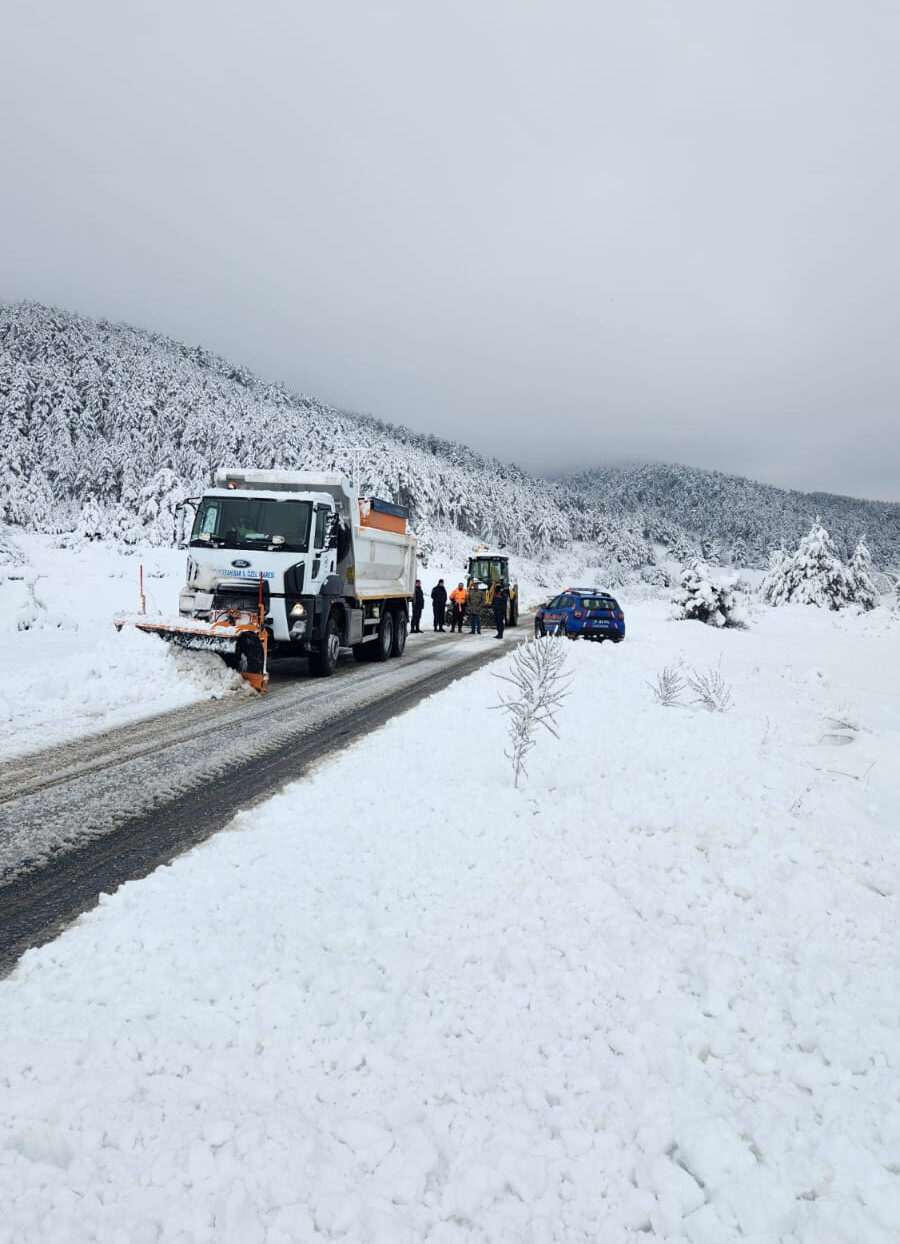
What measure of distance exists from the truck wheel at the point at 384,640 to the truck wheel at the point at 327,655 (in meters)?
2.44

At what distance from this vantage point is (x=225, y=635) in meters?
10.6

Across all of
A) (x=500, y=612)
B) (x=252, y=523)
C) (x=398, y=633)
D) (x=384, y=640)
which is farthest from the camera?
(x=500, y=612)

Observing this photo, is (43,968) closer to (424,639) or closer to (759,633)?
(424,639)

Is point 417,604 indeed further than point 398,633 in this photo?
Yes

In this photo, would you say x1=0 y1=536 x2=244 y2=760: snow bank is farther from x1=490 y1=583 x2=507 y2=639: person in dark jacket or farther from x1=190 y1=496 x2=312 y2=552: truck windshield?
x1=490 y1=583 x2=507 y2=639: person in dark jacket

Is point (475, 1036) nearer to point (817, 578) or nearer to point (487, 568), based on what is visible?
point (487, 568)

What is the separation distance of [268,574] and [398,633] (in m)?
5.41

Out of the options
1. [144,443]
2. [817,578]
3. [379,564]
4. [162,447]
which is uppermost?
[144,443]

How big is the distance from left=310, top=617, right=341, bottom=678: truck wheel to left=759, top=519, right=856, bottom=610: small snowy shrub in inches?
1674

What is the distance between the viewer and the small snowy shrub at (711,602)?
3091cm

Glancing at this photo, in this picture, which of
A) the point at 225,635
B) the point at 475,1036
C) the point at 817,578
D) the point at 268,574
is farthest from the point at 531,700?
the point at 817,578

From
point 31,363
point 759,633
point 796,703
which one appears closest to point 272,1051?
point 796,703

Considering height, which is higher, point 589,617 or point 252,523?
point 252,523

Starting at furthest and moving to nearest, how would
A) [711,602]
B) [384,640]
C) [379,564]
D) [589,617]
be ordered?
[711,602], [589,617], [384,640], [379,564]
